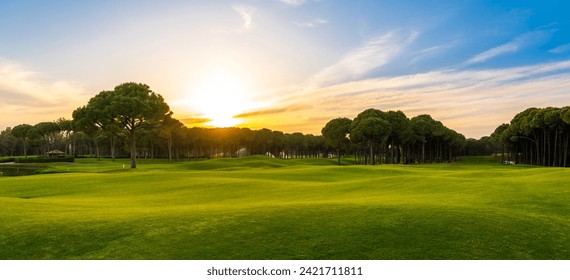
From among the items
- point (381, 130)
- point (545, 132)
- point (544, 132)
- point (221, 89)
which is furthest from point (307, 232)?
point (545, 132)

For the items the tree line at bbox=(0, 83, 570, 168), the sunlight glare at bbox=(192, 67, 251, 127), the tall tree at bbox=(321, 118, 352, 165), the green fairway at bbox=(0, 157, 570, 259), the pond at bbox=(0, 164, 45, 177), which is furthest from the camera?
the tall tree at bbox=(321, 118, 352, 165)

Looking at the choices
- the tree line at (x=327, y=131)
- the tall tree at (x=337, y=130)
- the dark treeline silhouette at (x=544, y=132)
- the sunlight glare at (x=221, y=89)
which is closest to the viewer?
the sunlight glare at (x=221, y=89)

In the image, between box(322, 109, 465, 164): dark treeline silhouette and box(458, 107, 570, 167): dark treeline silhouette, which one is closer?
box(458, 107, 570, 167): dark treeline silhouette

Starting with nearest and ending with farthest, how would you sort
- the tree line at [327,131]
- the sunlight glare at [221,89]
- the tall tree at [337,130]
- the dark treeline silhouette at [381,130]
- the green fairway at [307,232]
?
the green fairway at [307,232], the sunlight glare at [221,89], the tree line at [327,131], the dark treeline silhouette at [381,130], the tall tree at [337,130]

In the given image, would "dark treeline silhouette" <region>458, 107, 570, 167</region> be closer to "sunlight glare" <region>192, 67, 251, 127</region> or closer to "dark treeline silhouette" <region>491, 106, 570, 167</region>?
"dark treeline silhouette" <region>491, 106, 570, 167</region>

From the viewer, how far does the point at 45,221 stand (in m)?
15.9

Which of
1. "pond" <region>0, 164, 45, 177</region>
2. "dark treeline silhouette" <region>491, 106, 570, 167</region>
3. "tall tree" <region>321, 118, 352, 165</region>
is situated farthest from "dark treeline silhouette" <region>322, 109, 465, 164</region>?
"pond" <region>0, 164, 45, 177</region>

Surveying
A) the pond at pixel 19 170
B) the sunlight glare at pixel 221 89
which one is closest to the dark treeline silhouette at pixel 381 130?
the sunlight glare at pixel 221 89

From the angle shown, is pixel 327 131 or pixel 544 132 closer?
pixel 544 132

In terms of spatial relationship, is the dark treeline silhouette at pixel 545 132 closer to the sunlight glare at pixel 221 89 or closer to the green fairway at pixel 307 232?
the sunlight glare at pixel 221 89

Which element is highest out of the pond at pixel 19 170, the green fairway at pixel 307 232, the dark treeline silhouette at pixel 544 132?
the dark treeline silhouette at pixel 544 132

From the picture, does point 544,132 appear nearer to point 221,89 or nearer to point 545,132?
point 545,132

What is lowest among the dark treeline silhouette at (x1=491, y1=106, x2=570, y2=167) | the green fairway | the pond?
the pond

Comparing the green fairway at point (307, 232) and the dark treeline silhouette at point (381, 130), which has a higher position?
the dark treeline silhouette at point (381, 130)
